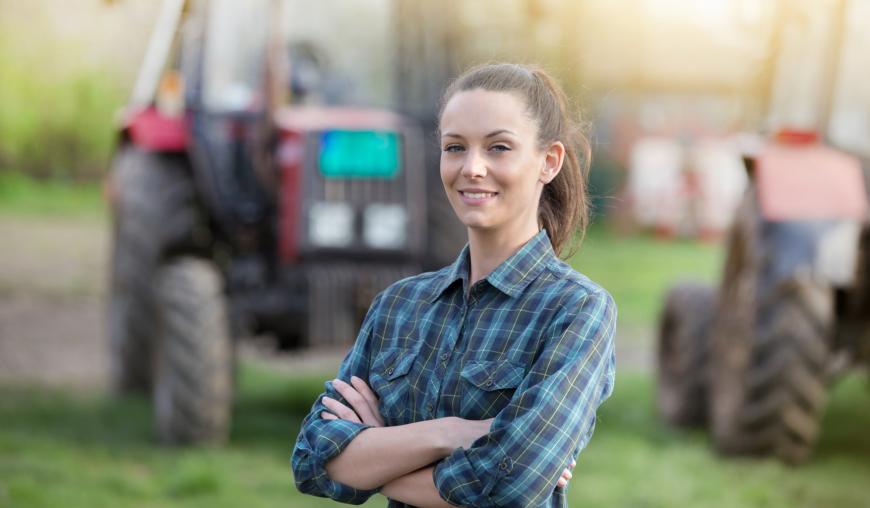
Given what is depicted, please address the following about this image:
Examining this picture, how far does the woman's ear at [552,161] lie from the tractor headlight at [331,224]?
4221mm

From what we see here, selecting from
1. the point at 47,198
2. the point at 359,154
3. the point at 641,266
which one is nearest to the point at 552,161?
the point at 359,154

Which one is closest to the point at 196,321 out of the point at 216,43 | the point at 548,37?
the point at 216,43

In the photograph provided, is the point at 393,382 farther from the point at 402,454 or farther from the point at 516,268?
the point at 516,268

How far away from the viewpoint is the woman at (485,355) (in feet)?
6.47

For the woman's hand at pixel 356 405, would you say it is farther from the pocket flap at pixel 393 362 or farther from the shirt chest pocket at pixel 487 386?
the shirt chest pocket at pixel 487 386

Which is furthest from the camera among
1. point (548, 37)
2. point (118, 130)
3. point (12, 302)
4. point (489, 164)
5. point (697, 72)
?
point (697, 72)

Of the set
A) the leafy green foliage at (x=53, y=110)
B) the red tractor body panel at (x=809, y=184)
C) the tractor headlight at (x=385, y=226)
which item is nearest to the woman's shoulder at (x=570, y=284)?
the red tractor body panel at (x=809, y=184)

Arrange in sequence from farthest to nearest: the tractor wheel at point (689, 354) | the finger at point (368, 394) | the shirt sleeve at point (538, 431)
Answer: the tractor wheel at point (689, 354) < the finger at point (368, 394) < the shirt sleeve at point (538, 431)

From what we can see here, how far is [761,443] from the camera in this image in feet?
18.7

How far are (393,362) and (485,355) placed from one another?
7.1 inches

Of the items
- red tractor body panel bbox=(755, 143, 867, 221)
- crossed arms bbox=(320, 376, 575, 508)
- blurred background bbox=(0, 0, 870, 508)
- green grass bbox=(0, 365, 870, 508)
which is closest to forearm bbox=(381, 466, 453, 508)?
crossed arms bbox=(320, 376, 575, 508)

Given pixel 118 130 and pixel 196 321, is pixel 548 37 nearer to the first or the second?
pixel 118 130

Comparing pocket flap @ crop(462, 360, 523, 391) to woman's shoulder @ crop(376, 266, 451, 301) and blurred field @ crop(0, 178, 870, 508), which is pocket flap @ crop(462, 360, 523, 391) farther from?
blurred field @ crop(0, 178, 870, 508)

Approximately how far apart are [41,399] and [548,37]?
377 centimetres
